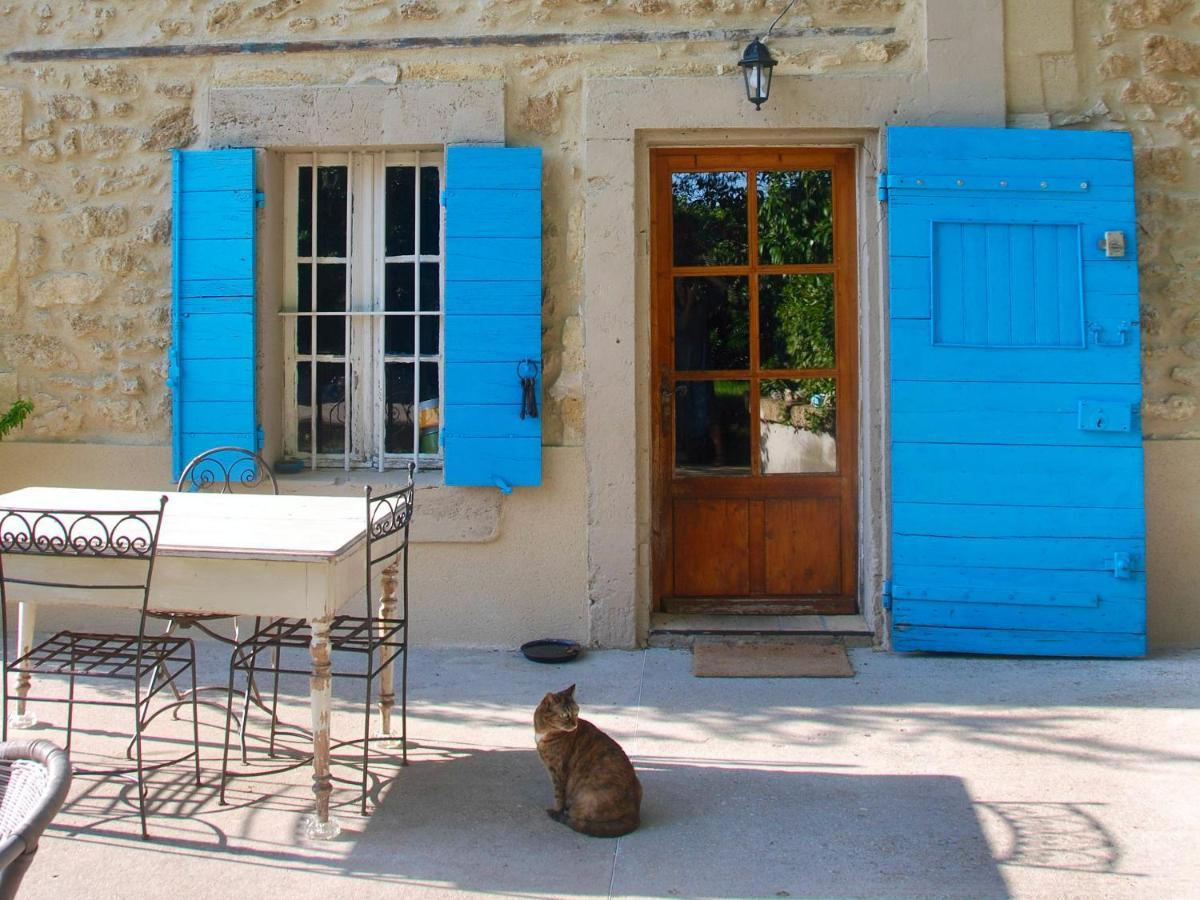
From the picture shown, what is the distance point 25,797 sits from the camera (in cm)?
167

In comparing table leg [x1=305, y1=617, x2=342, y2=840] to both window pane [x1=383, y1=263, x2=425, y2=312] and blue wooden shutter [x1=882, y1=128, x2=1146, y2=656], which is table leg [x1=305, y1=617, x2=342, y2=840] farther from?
blue wooden shutter [x1=882, y1=128, x2=1146, y2=656]

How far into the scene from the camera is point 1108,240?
4.84 m

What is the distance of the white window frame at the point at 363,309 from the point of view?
5418mm

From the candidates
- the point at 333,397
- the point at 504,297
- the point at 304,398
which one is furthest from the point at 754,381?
the point at 304,398

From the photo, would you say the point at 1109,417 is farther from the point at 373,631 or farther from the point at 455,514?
the point at 373,631

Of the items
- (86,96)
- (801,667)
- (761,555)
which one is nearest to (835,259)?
(761,555)

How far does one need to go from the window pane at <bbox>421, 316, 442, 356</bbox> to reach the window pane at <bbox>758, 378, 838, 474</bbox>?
1.54m

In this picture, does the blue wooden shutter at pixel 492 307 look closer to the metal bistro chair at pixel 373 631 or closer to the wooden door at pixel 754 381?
the wooden door at pixel 754 381

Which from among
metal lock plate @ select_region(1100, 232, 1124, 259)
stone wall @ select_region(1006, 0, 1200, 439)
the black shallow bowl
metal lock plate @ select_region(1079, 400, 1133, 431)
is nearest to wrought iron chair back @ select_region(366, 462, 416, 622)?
the black shallow bowl

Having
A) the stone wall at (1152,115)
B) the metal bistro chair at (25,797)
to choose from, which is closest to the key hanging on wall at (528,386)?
the stone wall at (1152,115)

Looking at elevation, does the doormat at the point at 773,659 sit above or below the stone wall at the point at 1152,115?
below

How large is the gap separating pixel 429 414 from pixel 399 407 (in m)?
0.15

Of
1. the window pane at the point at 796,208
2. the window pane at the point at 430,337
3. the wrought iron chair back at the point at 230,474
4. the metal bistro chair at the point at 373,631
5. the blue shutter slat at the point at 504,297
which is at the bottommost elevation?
the metal bistro chair at the point at 373,631

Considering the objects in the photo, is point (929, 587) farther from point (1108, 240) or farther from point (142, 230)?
point (142, 230)
